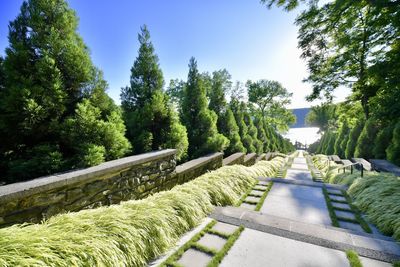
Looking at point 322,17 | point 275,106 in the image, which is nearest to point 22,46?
point 322,17

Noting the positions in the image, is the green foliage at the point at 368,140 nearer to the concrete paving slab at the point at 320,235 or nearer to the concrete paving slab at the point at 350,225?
the concrete paving slab at the point at 350,225

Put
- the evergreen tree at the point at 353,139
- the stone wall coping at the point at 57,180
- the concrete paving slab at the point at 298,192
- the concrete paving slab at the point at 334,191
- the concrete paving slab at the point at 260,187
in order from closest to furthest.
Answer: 1. the stone wall coping at the point at 57,180
2. the concrete paving slab at the point at 298,192
3. the concrete paving slab at the point at 334,191
4. the concrete paving slab at the point at 260,187
5. the evergreen tree at the point at 353,139

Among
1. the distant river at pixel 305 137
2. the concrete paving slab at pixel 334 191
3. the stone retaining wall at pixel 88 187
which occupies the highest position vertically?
the stone retaining wall at pixel 88 187

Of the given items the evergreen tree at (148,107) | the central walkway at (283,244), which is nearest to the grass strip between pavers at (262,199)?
Answer: the central walkway at (283,244)

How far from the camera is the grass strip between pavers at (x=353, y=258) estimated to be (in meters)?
1.93

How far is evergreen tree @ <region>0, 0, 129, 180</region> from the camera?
2.50m

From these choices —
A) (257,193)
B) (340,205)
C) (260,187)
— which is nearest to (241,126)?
(260,187)

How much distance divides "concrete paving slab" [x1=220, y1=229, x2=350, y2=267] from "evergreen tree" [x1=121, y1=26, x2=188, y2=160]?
107 inches

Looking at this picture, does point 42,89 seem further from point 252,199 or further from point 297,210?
point 297,210

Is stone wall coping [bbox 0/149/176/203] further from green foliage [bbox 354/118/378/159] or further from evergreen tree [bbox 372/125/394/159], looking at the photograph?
green foliage [bbox 354/118/378/159]

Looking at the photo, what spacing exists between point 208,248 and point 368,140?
10661 mm

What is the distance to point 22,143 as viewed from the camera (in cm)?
275

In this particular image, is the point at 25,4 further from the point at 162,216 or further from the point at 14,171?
the point at 162,216

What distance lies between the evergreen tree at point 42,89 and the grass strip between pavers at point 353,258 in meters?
3.35
